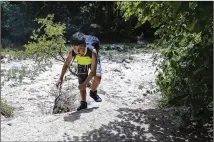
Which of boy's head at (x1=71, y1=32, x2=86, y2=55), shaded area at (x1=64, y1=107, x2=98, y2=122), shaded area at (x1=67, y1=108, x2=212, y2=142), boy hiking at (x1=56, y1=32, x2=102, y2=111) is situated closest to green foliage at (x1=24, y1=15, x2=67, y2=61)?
boy hiking at (x1=56, y1=32, x2=102, y2=111)

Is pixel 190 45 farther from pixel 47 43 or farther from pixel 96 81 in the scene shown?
pixel 47 43

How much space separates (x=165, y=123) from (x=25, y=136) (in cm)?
171

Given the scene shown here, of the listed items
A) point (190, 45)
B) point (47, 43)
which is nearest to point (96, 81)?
point (190, 45)

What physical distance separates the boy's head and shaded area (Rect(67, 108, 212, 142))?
3.17ft

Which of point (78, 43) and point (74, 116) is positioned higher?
point (78, 43)

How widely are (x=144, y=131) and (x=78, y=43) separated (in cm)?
135

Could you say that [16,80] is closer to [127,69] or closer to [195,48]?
[127,69]

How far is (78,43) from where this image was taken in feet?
15.0

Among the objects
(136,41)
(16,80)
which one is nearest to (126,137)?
(16,80)

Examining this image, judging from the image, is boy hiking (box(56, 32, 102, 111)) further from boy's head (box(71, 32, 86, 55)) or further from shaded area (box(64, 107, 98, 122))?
shaded area (box(64, 107, 98, 122))

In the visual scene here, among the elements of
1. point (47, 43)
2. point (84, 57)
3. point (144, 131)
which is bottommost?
point (144, 131)

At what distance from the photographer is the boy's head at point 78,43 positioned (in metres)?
4.52

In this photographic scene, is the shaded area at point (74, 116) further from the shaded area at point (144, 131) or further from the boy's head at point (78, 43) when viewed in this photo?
the boy's head at point (78, 43)

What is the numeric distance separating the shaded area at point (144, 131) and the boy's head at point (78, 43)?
0.97m
